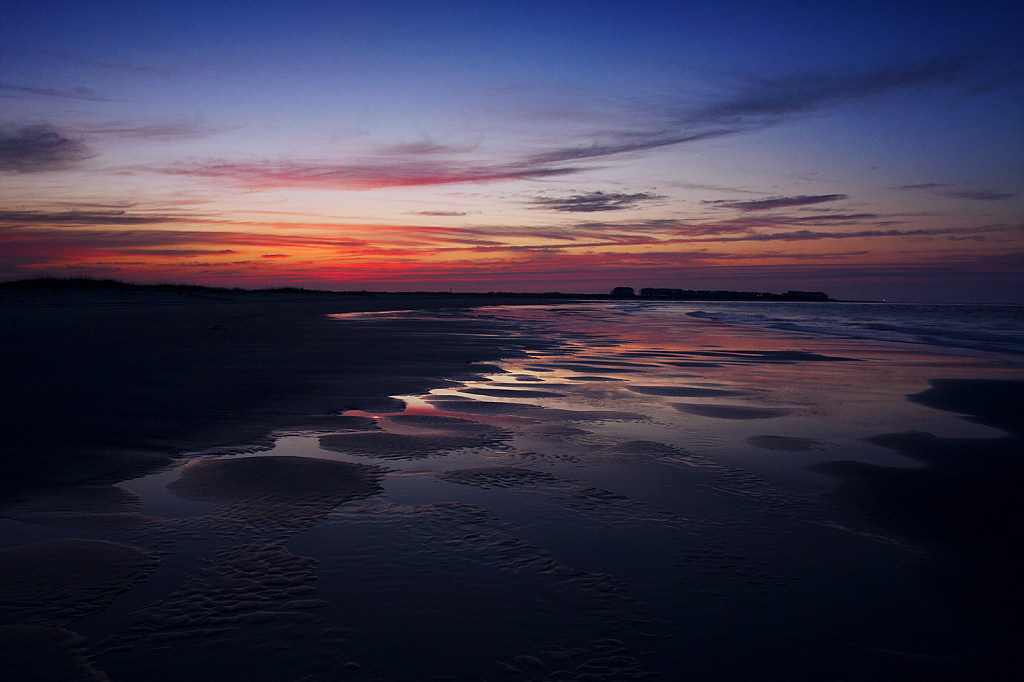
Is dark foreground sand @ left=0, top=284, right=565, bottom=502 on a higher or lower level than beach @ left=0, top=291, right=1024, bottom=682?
higher

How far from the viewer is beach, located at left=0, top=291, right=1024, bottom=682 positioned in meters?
2.54

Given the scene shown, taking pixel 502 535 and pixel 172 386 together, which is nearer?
pixel 502 535

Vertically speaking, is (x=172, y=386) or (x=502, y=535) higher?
(x=172, y=386)

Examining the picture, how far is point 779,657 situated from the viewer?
8.34 feet

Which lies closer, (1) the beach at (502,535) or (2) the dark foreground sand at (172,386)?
(1) the beach at (502,535)

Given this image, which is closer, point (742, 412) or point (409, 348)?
point (742, 412)

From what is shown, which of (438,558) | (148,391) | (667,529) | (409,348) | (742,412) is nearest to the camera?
(438,558)

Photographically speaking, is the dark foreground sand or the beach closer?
the beach

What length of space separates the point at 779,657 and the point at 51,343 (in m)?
15.6

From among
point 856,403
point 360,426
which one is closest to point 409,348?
point 360,426

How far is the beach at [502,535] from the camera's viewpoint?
254 centimetres

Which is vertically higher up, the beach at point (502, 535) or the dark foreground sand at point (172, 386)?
the dark foreground sand at point (172, 386)

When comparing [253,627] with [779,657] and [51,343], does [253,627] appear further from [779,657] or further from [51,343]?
[51,343]

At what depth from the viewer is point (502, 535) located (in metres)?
3.69
